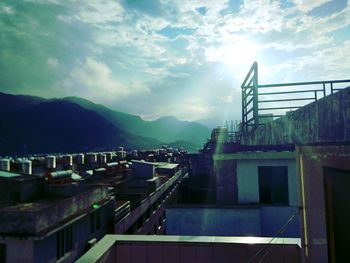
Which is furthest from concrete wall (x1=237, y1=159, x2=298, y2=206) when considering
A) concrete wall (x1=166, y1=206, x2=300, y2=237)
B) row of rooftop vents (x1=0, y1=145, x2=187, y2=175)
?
row of rooftop vents (x1=0, y1=145, x2=187, y2=175)

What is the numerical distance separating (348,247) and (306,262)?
1671 mm

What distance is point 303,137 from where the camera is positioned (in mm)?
3246

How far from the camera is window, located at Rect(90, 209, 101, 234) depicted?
71.3 ft

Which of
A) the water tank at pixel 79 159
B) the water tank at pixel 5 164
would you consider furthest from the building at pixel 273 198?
the water tank at pixel 79 159

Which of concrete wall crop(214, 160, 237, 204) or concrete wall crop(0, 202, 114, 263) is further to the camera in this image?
concrete wall crop(0, 202, 114, 263)

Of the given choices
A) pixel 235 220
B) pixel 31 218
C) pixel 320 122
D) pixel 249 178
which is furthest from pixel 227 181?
pixel 320 122

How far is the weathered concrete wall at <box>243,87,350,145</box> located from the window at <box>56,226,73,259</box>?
54.1 ft

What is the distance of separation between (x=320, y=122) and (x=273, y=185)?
41.3ft

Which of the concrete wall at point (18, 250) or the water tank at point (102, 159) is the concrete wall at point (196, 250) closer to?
the concrete wall at point (18, 250)

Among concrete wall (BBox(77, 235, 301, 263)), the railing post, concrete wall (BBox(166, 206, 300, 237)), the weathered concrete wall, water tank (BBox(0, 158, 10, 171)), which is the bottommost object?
concrete wall (BBox(166, 206, 300, 237))

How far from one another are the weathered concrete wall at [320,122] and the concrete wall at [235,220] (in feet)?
34.0

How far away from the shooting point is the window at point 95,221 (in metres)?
21.7

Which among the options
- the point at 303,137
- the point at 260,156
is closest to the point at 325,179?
the point at 303,137

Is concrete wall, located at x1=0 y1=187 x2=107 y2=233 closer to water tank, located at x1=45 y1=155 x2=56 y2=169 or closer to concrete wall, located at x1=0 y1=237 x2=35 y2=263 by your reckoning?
concrete wall, located at x1=0 y1=237 x2=35 y2=263
